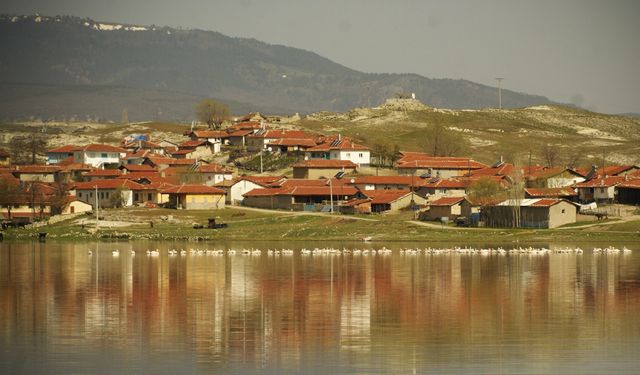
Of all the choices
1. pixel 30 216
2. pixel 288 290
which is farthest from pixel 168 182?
pixel 288 290

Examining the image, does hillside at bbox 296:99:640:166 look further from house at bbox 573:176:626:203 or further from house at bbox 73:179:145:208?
house at bbox 573:176:626:203

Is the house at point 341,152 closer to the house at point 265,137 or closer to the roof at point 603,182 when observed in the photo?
the house at point 265,137

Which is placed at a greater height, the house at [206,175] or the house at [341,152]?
the house at [341,152]

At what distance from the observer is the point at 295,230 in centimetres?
9375

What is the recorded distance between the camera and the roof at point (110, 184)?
11286 centimetres

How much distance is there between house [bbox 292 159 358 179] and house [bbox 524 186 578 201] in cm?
2587

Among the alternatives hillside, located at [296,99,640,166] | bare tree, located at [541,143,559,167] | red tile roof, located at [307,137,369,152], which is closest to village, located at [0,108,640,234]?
red tile roof, located at [307,137,369,152]

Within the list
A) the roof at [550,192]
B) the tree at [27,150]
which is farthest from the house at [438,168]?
the tree at [27,150]

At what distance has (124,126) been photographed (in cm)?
19388

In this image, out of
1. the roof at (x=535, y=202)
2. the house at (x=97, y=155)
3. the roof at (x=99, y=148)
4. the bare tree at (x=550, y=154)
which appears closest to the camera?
the roof at (x=535, y=202)

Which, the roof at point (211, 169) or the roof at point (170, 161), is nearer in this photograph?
the roof at point (211, 169)

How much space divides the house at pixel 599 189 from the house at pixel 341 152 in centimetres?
3093

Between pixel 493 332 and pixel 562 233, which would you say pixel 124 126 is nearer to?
pixel 562 233

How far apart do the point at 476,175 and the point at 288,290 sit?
64.7 metres
